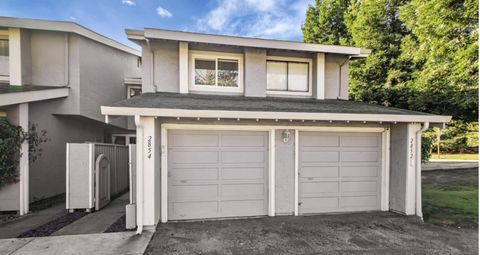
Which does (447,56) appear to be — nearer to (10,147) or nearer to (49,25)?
(49,25)

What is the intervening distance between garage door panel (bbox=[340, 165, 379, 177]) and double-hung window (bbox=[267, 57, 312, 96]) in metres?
2.84

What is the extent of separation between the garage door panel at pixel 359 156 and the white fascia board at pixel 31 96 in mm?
8546

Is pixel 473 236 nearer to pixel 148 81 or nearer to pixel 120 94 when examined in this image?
pixel 148 81

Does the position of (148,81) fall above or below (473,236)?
above

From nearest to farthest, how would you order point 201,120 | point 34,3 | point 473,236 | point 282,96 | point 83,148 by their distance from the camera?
1. point 473,236
2. point 201,120
3. point 83,148
4. point 282,96
5. point 34,3

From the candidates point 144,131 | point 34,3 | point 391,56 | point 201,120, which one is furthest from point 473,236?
point 34,3

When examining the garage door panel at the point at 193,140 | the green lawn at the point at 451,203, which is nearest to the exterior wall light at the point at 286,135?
the garage door panel at the point at 193,140

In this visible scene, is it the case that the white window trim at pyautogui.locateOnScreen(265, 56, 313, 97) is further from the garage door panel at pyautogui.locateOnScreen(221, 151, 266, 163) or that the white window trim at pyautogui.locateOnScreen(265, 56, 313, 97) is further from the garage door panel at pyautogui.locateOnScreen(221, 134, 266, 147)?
the garage door panel at pyautogui.locateOnScreen(221, 151, 266, 163)

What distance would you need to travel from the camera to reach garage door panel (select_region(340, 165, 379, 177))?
6.14 metres

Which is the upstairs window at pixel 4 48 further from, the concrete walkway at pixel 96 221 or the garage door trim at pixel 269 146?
the garage door trim at pixel 269 146

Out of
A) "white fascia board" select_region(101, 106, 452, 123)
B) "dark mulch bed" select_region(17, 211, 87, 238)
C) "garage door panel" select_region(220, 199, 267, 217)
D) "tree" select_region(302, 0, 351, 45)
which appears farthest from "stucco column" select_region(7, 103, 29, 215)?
"tree" select_region(302, 0, 351, 45)

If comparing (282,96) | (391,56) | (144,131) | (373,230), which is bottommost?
(373,230)

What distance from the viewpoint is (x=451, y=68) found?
36.7 ft

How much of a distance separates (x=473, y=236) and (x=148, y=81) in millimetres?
8681
